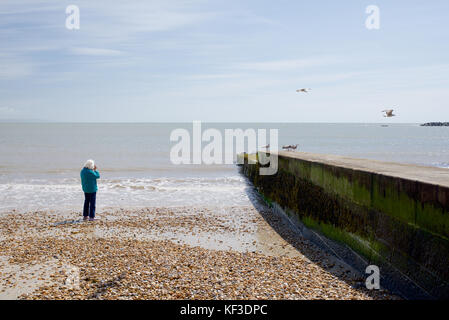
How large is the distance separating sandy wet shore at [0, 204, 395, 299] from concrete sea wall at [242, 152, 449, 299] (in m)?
0.44

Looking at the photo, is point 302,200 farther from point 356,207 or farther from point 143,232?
point 143,232

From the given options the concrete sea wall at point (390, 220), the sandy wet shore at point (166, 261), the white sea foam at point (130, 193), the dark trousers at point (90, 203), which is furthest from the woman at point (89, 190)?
the concrete sea wall at point (390, 220)

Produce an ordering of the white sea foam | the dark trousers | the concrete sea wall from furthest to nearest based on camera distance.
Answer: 1. the white sea foam
2. the dark trousers
3. the concrete sea wall

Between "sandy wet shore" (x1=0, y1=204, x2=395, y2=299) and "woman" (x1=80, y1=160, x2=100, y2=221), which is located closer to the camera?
"sandy wet shore" (x1=0, y1=204, x2=395, y2=299)

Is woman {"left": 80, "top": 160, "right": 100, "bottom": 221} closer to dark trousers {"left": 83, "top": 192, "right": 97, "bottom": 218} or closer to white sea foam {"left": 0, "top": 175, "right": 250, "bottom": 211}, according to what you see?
dark trousers {"left": 83, "top": 192, "right": 97, "bottom": 218}

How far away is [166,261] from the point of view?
6.88 meters

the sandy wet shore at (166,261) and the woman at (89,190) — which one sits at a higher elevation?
the woman at (89,190)

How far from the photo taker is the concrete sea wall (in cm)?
473

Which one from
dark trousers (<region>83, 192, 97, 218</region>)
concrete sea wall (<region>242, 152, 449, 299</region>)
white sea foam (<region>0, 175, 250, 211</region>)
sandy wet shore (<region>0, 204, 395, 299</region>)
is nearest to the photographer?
concrete sea wall (<region>242, 152, 449, 299</region>)

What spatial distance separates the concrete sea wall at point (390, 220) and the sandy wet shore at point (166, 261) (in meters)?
0.44

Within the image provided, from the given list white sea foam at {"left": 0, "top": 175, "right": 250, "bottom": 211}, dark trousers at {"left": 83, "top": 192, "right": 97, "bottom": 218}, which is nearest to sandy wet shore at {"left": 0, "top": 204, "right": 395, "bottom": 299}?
dark trousers at {"left": 83, "top": 192, "right": 97, "bottom": 218}

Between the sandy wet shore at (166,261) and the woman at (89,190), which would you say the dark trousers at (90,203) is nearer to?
the woman at (89,190)

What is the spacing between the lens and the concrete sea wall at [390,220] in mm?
4727

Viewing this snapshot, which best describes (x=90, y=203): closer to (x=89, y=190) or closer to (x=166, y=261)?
(x=89, y=190)
